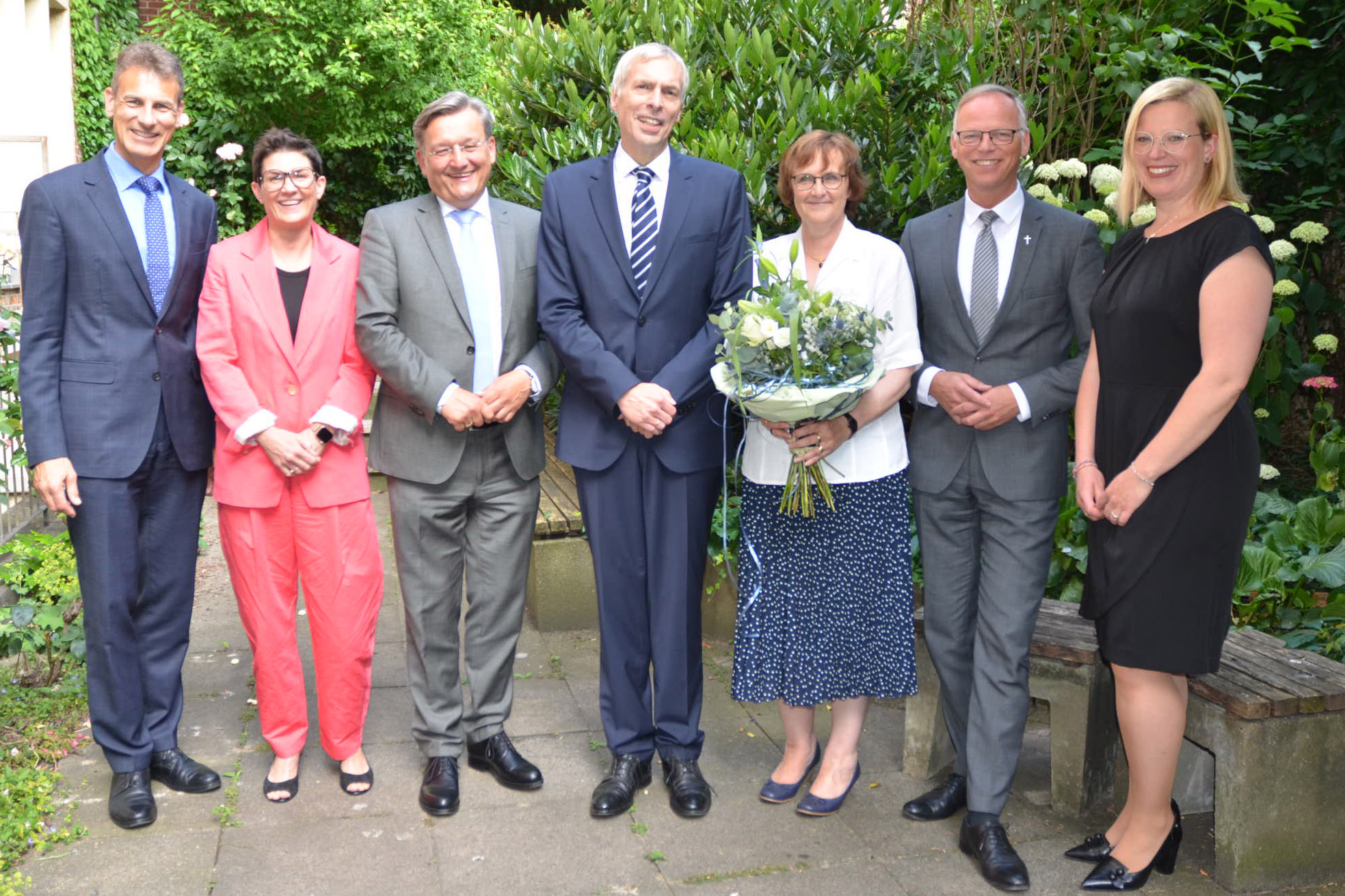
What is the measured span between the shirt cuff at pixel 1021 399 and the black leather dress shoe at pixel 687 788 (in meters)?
1.55

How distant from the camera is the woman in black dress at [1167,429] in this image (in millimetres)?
3018

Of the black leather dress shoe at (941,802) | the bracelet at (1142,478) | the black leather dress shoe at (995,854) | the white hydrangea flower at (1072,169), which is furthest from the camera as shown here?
the white hydrangea flower at (1072,169)

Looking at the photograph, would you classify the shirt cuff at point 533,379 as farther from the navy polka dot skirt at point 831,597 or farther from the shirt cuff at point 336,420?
the navy polka dot skirt at point 831,597

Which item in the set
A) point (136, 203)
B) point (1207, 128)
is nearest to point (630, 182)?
point (136, 203)

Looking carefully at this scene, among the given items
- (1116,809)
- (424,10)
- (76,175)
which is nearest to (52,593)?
(76,175)

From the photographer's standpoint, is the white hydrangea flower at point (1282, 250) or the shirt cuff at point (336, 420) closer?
the shirt cuff at point (336, 420)

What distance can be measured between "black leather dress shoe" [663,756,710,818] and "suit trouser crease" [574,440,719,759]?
0.11 feet

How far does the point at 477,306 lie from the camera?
3.83 m

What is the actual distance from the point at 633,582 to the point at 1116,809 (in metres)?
1.71

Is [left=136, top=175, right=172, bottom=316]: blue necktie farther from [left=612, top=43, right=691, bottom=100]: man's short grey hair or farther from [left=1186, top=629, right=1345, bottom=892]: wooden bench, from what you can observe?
[left=1186, top=629, right=1345, bottom=892]: wooden bench

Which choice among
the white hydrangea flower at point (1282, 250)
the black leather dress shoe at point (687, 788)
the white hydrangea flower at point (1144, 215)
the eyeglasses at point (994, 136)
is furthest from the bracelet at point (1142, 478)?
the white hydrangea flower at point (1282, 250)

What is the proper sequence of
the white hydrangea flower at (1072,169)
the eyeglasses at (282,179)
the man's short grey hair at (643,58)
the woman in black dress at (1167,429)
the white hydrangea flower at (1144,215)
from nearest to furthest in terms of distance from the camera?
the woman in black dress at (1167,429) → the man's short grey hair at (643,58) → the eyeglasses at (282,179) → the white hydrangea flower at (1144,215) → the white hydrangea flower at (1072,169)

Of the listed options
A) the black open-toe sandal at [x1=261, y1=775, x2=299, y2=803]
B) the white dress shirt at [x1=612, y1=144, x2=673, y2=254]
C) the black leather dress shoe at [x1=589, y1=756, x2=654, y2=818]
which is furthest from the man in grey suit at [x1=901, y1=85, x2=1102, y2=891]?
the black open-toe sandal at [x1=261, y1=775, x2=299, y2=803]

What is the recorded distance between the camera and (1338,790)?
3396 millimetres
